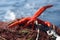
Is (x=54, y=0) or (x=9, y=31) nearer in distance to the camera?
(x=9, y=31)

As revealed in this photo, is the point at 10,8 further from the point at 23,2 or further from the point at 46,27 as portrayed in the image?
the point at 46,27

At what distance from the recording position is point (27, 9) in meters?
10.0

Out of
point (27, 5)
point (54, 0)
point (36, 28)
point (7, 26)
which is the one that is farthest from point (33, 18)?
point (54, 0)

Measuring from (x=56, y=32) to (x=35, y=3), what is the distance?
20.4ft

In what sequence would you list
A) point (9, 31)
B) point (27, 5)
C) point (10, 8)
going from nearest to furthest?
1. point (9, 31)
2. point (10, 8)
3. point (27, 5)

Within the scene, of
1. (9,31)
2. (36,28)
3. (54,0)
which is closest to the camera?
(9,31)

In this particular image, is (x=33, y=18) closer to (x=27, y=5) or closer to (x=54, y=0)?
(x=27, y=5)

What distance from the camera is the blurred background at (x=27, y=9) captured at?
28.7ft

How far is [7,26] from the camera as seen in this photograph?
463 cm

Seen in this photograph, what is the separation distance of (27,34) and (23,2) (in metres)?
6.54

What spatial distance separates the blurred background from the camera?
8750 mm

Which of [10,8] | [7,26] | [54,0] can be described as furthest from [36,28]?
[54,0]

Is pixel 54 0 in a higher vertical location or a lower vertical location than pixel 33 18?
lower

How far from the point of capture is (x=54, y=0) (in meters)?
11.5
